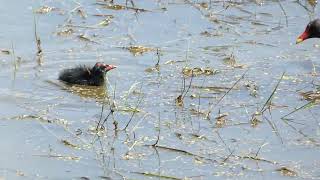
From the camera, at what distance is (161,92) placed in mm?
9516

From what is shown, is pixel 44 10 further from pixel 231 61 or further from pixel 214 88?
pixel 214 88

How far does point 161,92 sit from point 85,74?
88 centimetres

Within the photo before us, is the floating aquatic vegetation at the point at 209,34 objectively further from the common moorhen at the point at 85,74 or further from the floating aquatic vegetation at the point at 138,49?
the common moorhen at the point at 85,74

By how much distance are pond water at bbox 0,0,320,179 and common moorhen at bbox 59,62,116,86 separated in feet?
0.29

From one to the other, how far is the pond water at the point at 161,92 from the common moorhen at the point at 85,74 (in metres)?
0.09

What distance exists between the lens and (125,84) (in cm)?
983

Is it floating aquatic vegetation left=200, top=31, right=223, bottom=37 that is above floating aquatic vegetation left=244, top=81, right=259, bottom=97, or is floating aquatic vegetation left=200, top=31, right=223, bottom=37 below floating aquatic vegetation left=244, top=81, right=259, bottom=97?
above

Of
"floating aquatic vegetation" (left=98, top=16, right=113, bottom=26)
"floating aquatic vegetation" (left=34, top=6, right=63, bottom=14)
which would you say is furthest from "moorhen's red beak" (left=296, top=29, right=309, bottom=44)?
"floating aquatic vegetation" (left=34, top=6, right=63, bottom=14)

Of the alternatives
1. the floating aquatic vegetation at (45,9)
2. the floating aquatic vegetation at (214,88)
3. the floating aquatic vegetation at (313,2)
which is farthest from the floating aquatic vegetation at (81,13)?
the floating aquatic vegetation at (313,2)

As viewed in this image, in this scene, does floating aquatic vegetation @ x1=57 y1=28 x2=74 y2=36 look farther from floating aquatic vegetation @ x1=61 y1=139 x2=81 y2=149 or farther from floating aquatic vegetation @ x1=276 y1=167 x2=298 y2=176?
floating aquatic vegetation @ x1=276 y1=167 x2=298 y2=176

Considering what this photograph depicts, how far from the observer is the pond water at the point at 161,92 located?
7758 millimetres

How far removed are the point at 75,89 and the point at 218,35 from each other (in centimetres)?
227

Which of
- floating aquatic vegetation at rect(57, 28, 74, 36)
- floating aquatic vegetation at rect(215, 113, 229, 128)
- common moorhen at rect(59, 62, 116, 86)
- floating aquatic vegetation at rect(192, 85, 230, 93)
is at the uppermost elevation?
floating aquatic vegetation at rect(57, 28, 74, 36)

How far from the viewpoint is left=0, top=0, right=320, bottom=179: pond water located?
305 inches
